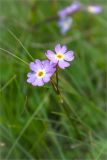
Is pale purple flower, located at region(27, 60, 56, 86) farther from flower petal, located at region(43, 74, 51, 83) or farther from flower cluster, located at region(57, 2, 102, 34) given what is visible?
flower cluster, located at region(57, 2, 102, 34)

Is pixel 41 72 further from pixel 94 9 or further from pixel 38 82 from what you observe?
pixel 94 9

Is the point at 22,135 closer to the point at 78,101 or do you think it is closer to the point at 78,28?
the point at 78,101

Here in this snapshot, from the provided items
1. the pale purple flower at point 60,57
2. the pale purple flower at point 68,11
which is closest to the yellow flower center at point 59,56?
the pale purple flower at point 60,57

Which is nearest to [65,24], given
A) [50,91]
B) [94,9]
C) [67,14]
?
[67,14]

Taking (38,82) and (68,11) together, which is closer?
(38,82)

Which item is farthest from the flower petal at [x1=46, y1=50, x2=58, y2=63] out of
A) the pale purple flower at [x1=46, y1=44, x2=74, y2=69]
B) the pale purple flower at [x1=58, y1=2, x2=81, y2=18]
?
the pale purple flower at [x1=58, y1=2, x2=81, y2=18]

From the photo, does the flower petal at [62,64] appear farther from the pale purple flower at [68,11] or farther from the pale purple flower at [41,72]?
the pale purple flower at [68,11]
